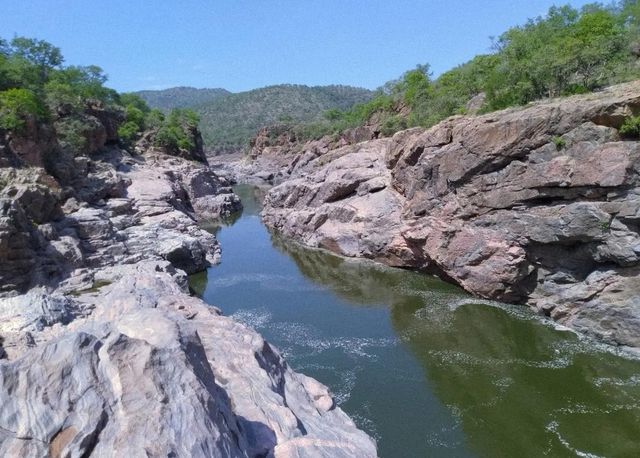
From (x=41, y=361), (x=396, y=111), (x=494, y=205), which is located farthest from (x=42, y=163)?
(x=396, y=111)

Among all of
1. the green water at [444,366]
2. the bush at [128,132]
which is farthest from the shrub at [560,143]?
the bush at [128,132]

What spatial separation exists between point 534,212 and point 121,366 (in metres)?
18.6

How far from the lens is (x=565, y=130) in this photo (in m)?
19.8

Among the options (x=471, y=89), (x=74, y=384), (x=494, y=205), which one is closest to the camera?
(x=74, y=384)

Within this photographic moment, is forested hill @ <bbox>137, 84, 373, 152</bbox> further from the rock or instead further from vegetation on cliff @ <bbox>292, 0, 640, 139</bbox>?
the rock

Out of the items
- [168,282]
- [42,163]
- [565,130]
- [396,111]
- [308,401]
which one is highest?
[396,111]

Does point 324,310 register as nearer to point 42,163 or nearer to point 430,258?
point 430,258

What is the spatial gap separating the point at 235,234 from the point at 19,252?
921 inches

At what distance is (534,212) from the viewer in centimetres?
2061

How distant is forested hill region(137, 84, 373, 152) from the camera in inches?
5782

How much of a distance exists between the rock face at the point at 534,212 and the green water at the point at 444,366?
1.30m

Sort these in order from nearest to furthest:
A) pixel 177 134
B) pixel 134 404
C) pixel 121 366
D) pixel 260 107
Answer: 1. pixel 134 404
2. pixel 121 366
3. pixel 177 134
4. pixel 260 107

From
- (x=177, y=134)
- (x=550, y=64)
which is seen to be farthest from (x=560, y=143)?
(x=177, y=134)

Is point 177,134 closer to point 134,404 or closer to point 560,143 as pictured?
point 560,143
